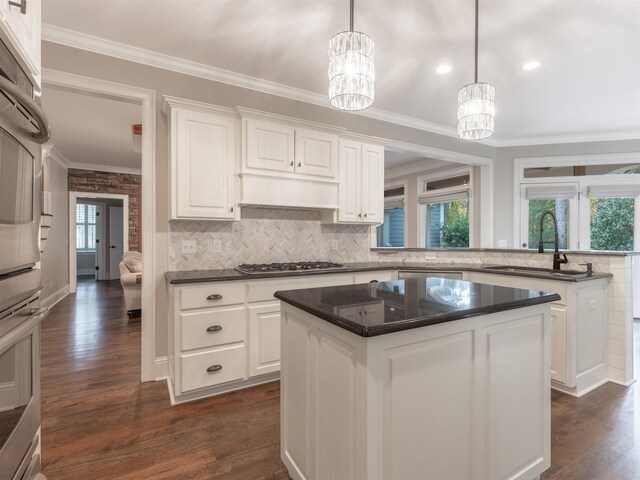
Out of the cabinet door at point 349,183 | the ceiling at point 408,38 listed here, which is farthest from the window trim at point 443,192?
the cabinet door at point 349,183

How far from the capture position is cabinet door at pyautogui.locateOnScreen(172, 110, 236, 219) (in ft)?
8.45

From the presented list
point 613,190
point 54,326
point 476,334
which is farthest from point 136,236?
point 613,190

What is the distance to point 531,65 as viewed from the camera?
115 inches

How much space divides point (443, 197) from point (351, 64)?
4963mm

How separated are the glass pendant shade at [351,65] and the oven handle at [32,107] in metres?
1.23

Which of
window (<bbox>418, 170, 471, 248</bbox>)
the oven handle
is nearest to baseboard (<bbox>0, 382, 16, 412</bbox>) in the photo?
the oven handle

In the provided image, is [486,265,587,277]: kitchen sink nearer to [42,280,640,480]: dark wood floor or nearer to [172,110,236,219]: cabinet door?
[42,280,640,480]: dark wood floor

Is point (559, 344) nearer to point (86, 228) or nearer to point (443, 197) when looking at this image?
point (443, 197)

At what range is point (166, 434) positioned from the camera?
2006 mm

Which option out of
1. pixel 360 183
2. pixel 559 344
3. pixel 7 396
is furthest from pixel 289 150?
pixel 559 344

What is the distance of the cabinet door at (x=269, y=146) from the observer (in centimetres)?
280

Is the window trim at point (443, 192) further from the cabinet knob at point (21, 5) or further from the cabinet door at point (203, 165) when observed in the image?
the cabinet knob at point (21, 5)

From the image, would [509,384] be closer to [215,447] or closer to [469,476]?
[469,476]

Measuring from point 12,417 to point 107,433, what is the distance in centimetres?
142
